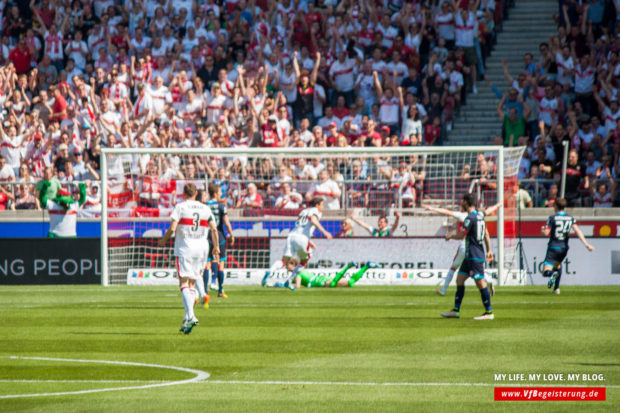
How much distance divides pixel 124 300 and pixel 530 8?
17516 mm

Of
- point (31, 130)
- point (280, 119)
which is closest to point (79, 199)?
point (31, 130)

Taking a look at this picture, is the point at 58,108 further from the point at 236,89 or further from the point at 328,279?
the point at 328,279

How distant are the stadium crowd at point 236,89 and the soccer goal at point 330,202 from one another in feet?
0.24

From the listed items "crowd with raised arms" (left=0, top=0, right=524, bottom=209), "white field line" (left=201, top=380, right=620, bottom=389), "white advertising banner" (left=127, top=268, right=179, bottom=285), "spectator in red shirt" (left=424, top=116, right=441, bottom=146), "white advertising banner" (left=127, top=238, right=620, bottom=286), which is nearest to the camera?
"white field line" (left=201, top=380, right=620, bottom=389)

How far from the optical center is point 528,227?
941 inches

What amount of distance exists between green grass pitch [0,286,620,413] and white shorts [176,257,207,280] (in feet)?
2.66

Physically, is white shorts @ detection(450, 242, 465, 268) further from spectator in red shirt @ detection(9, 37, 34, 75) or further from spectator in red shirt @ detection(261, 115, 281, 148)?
spectator in red shirt @ detection(9, 37, 34, 75)

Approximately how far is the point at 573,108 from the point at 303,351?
52.6 ft

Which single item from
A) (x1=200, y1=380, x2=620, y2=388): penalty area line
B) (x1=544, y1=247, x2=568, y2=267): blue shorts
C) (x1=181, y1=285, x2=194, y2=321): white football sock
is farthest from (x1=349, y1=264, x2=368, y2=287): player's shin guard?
(x1=200, y1=380, x2=620, y2=388): penalty area line

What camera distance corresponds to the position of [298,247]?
875 inches

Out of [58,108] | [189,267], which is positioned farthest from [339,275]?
[58,108]

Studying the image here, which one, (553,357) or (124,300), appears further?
(124,300)

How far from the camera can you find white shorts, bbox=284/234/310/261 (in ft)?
72.7

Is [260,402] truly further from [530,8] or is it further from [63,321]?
[530,8]
